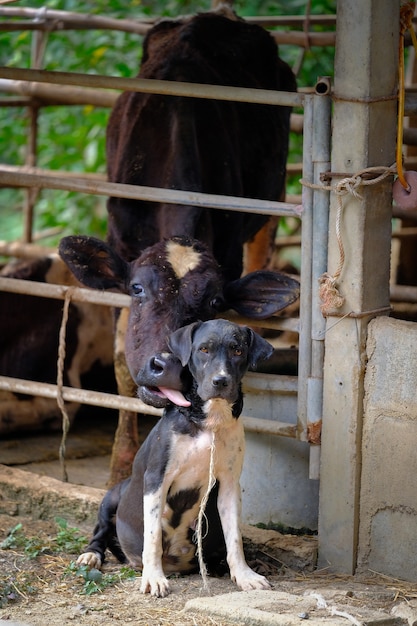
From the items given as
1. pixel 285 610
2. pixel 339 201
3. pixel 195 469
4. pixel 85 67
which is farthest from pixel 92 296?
pixel 85 67

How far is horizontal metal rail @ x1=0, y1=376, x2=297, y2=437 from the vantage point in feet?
14.6

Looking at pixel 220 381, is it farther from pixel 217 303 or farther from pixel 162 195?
pixel 162 195

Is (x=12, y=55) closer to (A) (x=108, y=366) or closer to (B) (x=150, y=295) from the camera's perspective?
(A) (x=108, y=366)

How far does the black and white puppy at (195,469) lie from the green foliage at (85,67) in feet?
18.0

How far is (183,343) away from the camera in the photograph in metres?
3.86

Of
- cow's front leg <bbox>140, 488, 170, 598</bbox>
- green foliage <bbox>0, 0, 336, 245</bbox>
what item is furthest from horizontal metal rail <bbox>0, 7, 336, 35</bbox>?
cow's front leg <bbox>140, 488, 170, 598</bbox>

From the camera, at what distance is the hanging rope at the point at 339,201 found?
4.02 meters

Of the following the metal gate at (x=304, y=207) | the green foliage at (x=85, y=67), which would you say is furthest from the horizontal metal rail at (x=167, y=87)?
the green foliage at (x=85, y=67)

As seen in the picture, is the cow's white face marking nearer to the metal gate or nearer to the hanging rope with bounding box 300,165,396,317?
the metal gate

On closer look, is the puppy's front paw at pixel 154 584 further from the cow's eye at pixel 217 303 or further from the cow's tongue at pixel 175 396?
the cow's eye at pixel 217 303

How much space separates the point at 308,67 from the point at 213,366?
6466 millimetres

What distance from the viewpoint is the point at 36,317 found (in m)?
6.70

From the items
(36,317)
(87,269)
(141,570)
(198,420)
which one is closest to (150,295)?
(87,269)

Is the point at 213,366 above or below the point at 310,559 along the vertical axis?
above
